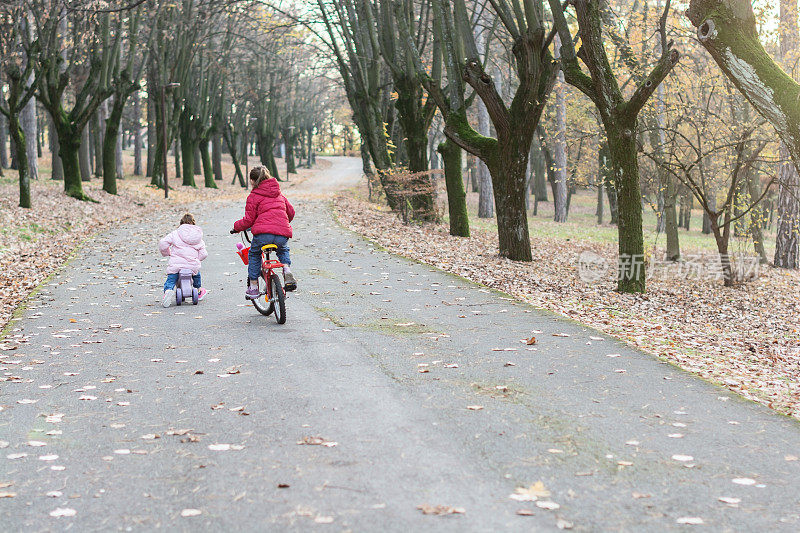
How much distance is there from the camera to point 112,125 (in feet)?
99.7

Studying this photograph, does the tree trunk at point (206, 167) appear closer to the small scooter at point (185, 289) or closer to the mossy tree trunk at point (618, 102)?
the mossy tree trunk at point (618, 102)

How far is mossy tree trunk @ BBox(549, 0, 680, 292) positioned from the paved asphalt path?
4061 millimetres

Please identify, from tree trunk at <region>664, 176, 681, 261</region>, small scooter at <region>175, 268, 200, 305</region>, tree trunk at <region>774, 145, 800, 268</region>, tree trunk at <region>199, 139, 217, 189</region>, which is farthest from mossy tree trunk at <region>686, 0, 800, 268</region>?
tree trunk at <region>199, 139, 217, 189</region>

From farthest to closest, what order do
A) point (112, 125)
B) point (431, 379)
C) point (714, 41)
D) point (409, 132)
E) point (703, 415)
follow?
point (112, 125) < point (409, 132) < point (714, 41) < point (431, 379) < point (703, 415)

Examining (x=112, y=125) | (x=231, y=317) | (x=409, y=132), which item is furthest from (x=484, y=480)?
(x=112, y=125)

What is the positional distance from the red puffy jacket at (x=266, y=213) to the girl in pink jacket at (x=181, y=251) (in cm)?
149

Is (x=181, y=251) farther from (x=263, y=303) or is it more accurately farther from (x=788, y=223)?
(x=788, y=223)

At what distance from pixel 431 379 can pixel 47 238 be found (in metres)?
14.7

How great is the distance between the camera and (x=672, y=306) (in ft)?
44.4

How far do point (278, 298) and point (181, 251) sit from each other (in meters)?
2.30

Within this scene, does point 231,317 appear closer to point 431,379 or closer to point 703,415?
point 431,379

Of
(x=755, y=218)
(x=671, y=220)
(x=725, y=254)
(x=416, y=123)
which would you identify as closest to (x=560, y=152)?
(x=671, y=220)

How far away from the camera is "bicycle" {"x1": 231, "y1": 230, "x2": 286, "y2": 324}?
9289 mm

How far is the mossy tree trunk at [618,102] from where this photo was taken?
41.2 feet
